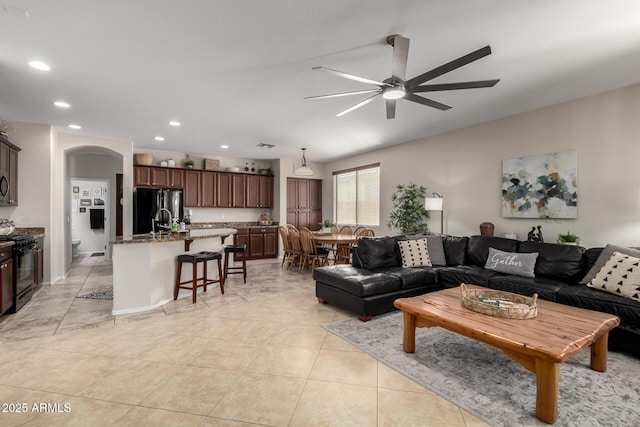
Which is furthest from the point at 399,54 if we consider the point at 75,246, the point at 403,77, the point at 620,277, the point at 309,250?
the point at 75,246

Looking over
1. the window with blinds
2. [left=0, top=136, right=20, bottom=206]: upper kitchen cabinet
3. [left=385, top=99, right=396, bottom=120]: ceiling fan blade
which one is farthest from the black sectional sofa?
[left=0, top=136, right=20, bottom=206]: upper kitchen cabinet

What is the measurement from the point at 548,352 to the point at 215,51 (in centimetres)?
335

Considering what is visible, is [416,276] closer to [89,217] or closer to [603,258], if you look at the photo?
[603,258]

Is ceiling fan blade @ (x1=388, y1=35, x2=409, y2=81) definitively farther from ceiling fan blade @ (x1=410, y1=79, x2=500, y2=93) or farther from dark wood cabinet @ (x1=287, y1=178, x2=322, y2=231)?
dark wood cabinet @ (x1=287, y1=178, x2=322, y2=231)

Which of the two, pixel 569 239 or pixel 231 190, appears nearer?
pixel 569 239

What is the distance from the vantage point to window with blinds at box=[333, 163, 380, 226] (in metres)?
7.16

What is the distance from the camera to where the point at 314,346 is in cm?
279

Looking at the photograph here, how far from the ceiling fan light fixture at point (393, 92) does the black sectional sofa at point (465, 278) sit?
2015 millimetres

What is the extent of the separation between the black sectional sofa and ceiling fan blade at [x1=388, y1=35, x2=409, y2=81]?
86.6 inches

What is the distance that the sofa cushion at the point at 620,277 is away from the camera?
8.95 feet

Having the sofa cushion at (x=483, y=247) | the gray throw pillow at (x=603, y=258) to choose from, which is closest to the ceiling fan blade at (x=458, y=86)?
the gray throw pillow at (x=603, y=258)

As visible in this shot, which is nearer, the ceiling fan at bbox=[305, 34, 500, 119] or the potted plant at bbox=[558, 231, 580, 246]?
the ceiling fan at bbox=[305, 34, 500, 119]

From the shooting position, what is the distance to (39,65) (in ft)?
9.52

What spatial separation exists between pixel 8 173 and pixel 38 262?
1372mm
